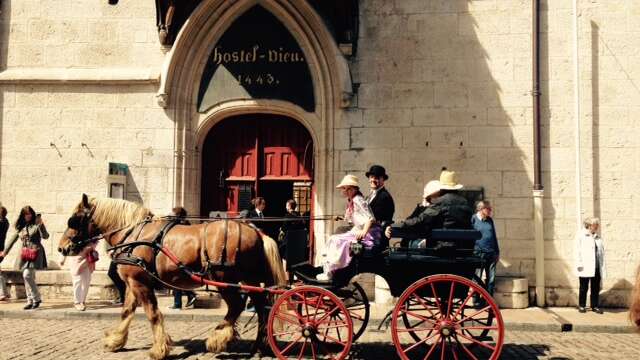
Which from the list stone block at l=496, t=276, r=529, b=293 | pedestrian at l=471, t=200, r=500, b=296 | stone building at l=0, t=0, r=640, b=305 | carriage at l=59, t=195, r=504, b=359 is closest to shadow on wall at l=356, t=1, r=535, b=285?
stone building at l=0, t=0, r=640, b=305

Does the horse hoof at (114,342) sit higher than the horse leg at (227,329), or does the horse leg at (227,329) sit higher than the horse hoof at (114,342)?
the horse leg at (227,329)

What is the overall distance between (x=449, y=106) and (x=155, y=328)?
20.4 feet

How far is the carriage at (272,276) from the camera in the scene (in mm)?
5016

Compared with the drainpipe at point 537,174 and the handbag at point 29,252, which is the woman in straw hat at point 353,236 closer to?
the drainpipe at point 537,174

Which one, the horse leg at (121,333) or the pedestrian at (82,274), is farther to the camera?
the pedestrian at (82,274)

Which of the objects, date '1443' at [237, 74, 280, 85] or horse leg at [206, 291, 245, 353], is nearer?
horse leg at [206, 291, 245, 353]

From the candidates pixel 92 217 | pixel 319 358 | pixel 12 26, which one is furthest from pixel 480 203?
pixel 12 26

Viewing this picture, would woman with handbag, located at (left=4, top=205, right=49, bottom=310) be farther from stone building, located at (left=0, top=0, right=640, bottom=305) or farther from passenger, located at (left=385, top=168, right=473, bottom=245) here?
passenger, located at (left=385, top=168, right=473, bottom=245)

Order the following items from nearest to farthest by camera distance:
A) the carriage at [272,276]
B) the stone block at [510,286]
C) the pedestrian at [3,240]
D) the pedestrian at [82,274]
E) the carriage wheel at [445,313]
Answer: the carriage wheel at [445,313], the carriage at [272,276], the pedestrian at [82,274], the stone block at [510,286], the pedestrian at [3,240]

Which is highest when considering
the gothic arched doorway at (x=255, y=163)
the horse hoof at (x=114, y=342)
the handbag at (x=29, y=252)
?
the gothic arched doorway at (x=255, y=163)

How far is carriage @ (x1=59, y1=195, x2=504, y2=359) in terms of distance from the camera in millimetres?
5016

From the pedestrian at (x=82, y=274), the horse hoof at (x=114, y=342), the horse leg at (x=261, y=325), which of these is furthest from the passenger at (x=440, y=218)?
the pedestrian at (x=82, y=274)

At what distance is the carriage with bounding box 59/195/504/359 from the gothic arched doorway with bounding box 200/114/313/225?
13.2 ft

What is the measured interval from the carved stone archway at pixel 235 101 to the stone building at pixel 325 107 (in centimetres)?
3
